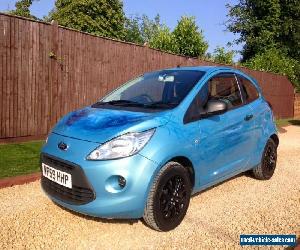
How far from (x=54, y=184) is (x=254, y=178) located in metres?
3.63

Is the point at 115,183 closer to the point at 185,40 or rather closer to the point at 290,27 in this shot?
the point at 185,40

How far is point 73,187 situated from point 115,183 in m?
0.46

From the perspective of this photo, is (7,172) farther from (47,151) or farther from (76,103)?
(76,103)

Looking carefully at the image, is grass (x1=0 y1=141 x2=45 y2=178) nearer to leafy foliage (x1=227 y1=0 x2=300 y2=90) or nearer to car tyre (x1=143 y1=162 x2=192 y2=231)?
car tyre (x1=143 y1=162 x2=192 y2=231)

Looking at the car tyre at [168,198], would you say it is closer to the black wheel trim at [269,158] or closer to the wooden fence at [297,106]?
the black wheel trim at [269,158]

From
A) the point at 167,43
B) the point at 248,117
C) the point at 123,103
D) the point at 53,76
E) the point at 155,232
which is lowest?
the point at 155,232

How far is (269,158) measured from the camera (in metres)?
6.36

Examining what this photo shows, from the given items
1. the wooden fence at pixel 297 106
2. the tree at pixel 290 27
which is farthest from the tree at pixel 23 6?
the wooden fence at pixel 297 106

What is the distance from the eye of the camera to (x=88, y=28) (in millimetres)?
36031

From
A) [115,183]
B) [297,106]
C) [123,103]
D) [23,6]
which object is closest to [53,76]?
[123,103]

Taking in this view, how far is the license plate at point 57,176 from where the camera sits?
391cm

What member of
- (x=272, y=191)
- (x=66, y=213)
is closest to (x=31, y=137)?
(x=66, y=213)

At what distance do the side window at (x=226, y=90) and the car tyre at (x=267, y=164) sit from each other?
1174 millimetres

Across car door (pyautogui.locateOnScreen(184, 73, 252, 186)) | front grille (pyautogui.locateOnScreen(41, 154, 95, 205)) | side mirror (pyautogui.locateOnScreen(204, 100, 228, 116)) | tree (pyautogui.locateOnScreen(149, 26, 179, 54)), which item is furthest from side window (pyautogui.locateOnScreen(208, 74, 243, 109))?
A: tree (pyautogui.locateOnScreen(149, 26, 179, 54))
